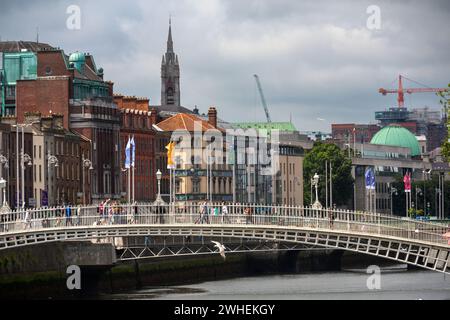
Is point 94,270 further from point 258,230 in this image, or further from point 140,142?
point 140,142

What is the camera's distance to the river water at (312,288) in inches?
4316

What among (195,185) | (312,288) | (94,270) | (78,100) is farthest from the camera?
(195,185)

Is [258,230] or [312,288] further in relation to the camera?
[312,288]

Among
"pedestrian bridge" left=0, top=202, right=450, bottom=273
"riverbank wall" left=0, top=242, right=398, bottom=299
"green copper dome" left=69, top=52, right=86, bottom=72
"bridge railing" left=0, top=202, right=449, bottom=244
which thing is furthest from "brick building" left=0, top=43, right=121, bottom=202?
"pedestrian bridge" left=0, top=202, right=450, bottom=273

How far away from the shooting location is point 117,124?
17625cm

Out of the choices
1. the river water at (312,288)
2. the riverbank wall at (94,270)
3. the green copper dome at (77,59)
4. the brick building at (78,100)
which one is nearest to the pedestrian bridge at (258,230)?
the riverbank wall at (94,270)

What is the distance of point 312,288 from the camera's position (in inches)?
4732

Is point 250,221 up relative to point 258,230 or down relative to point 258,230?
up

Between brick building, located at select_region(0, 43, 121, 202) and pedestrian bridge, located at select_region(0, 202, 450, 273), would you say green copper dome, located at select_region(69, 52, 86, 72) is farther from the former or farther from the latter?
pedestrian bridge, located at select_region(0, 202, 450, 273)

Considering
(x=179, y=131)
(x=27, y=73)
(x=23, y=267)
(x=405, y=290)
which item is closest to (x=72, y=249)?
(x=23, y=267)

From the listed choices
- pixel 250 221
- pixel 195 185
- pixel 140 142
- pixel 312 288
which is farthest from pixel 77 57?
pixel 250 221

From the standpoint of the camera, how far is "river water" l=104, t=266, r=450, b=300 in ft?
360

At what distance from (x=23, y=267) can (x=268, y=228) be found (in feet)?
59.1

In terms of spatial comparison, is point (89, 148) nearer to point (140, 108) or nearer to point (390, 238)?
point (140, 108)
